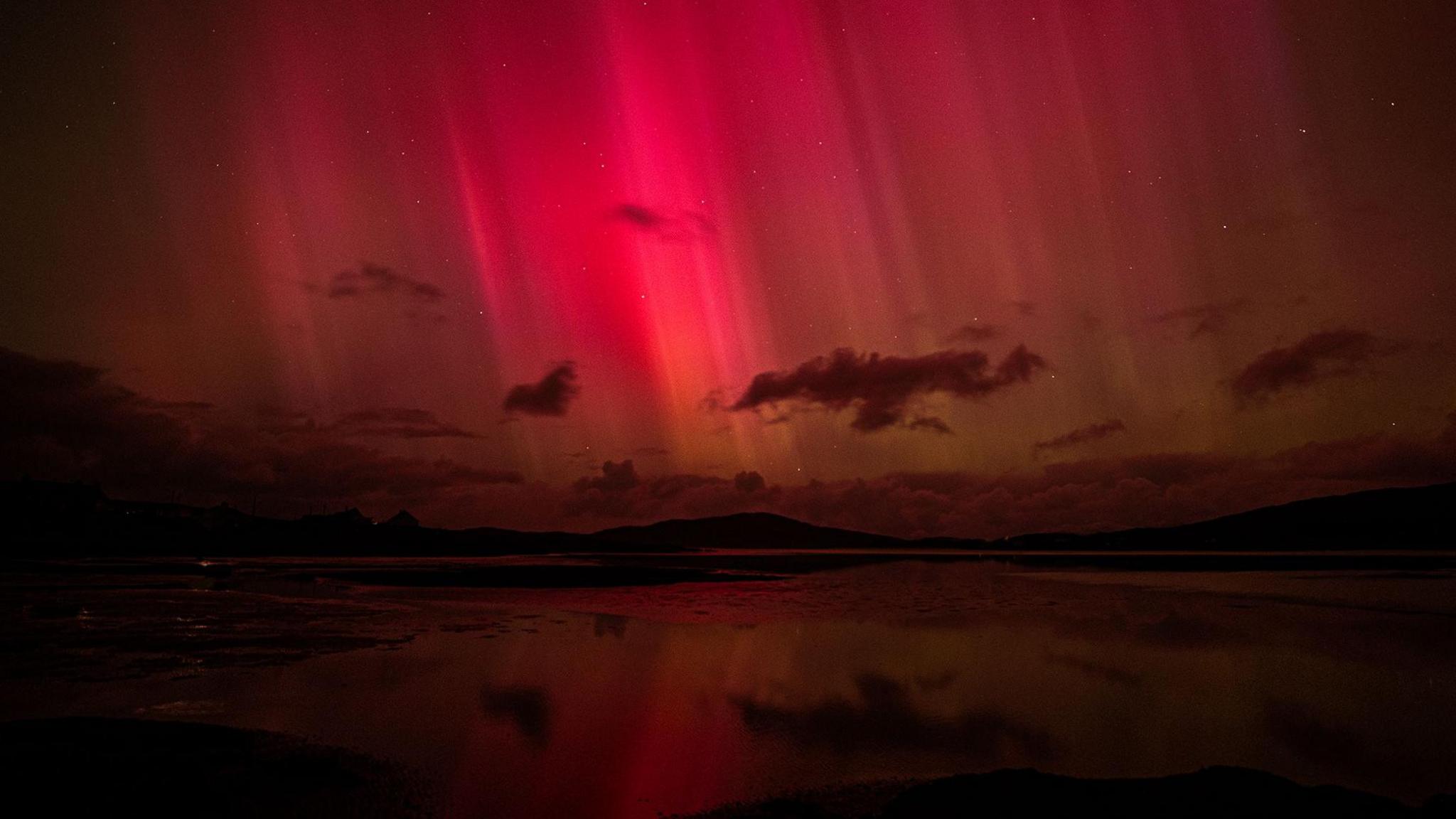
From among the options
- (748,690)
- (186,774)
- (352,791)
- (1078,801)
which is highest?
(186,774)

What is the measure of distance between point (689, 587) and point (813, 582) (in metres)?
11.0

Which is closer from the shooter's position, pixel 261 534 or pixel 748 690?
pixel 748 690

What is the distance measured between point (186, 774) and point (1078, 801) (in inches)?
506

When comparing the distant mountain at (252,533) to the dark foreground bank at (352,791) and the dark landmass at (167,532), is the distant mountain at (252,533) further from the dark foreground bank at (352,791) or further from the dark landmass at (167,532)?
the dark foreground bank at (352,791)

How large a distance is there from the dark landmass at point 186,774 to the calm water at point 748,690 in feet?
2.58

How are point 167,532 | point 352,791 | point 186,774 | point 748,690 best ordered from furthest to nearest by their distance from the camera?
point 167,532 → point 748,690 → point 186,774 → point 352,791

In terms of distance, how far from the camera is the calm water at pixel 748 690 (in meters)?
13.9

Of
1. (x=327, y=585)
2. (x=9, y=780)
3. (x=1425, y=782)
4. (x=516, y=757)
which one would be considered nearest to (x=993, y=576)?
(x=327, y=585)

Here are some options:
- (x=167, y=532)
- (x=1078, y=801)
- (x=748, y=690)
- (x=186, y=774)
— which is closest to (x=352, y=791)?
(x=186, y=774)

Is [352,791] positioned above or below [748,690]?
above

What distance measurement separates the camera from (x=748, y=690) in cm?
1991

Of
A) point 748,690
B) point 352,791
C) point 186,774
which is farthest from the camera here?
point 748,690

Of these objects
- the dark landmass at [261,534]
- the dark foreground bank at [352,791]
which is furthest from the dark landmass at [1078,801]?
the dark landmass at [261,534]

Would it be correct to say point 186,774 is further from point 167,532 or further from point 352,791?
point 167,532
